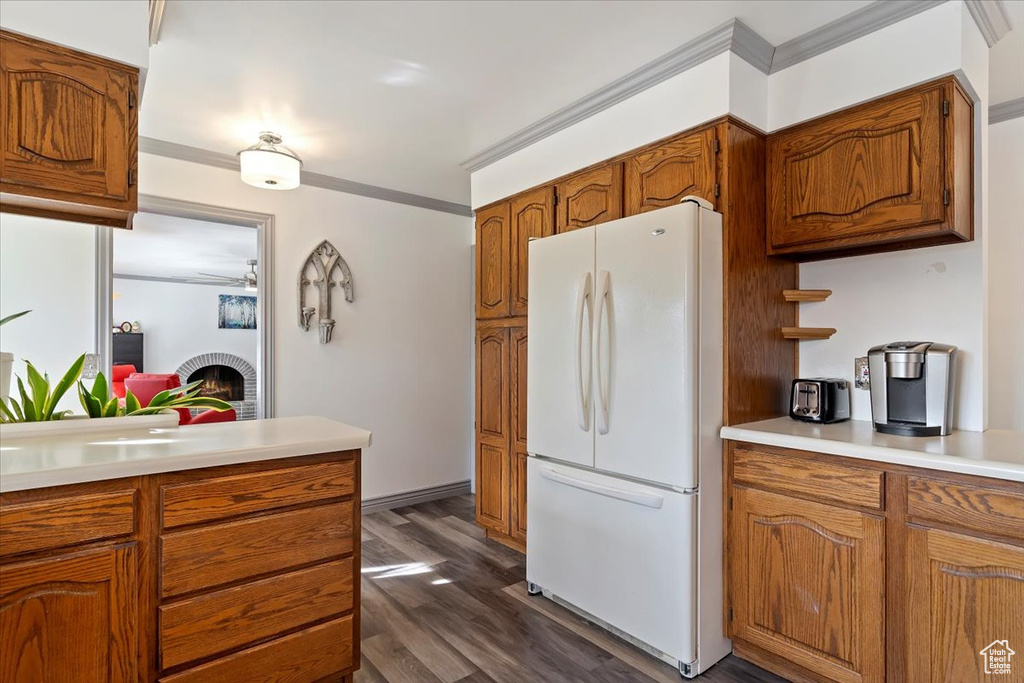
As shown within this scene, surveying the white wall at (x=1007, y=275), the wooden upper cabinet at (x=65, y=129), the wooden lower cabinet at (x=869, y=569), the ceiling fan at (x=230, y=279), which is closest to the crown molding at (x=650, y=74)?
the white wall at (x=1007, y=275)

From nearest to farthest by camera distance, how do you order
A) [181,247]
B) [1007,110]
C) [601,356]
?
[601,356], [1007,110], [181,247]

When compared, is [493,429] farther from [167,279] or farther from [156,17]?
[167,279]

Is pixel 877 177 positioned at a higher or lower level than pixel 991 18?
lower

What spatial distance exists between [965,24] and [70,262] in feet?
13.9

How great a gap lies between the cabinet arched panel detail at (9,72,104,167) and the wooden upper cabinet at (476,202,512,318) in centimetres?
204

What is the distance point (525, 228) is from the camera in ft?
10.4

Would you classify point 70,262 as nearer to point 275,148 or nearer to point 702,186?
point 275,148

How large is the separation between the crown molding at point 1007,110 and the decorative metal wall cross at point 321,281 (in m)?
→ 3.92

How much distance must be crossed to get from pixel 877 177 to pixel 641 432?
4.43 feet

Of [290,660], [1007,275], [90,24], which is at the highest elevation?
[90,24]

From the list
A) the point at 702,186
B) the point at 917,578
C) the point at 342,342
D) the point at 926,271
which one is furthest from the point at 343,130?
the point at 917,578

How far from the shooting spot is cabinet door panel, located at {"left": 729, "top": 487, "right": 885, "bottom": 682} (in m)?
1.75

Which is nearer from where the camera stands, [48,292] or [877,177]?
[877,177]

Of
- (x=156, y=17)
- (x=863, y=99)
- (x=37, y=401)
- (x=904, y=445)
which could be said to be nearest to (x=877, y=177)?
(x=863, y=99)
